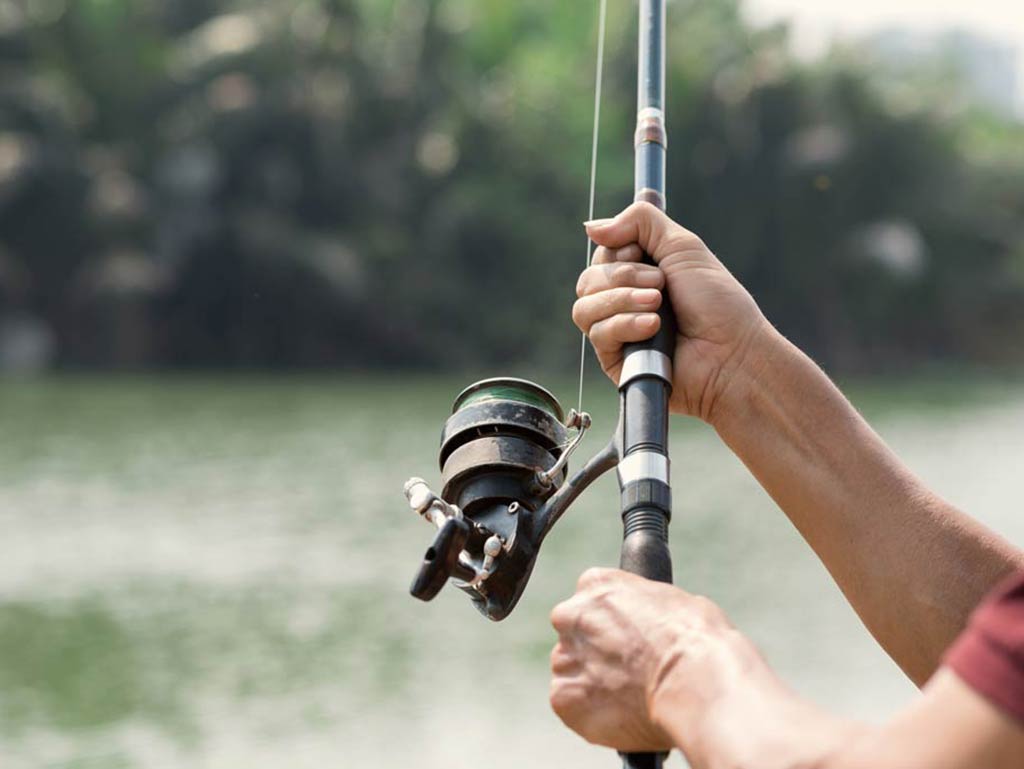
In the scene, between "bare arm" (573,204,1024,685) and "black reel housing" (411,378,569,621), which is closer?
"black reel housing" (411,378,569,621)

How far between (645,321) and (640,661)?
1.62ft

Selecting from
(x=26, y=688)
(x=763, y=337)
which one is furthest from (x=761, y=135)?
(x=763, y=337)

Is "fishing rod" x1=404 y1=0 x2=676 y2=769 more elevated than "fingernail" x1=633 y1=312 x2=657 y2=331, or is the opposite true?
"fingernail" x1=633 y1=312 x2=657 y2=331

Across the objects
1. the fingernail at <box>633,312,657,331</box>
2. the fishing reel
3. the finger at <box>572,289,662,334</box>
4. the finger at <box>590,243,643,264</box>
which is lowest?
the fishing reel

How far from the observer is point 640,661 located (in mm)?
1044

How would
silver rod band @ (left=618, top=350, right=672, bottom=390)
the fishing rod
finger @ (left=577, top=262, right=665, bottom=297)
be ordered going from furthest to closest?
finger @ (left=577, top=262, right=665, bottom=297), silver rod band @ (left=618, top=350, right=672, bottom=390), the fishing rod

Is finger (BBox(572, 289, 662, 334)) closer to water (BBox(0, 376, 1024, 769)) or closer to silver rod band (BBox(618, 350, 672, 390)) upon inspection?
silver rod band (BBox(618, 350, 672, 390))

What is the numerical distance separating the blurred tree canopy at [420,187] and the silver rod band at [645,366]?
63.2 ft

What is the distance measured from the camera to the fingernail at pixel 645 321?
147 cm

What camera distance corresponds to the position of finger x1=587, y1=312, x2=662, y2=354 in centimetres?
147

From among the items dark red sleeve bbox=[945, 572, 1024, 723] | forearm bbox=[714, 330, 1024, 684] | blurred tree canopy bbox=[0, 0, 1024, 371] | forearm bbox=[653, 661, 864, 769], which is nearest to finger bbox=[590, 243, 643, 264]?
forearm bbox=[714, 330, 1024, 684]

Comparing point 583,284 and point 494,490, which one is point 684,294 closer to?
point 583,284

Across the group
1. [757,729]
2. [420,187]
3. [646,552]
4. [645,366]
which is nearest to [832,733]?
[757,729]

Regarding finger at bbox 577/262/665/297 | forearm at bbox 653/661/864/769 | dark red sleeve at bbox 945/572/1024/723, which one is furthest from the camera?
finger at bbox 577/262/665/297
